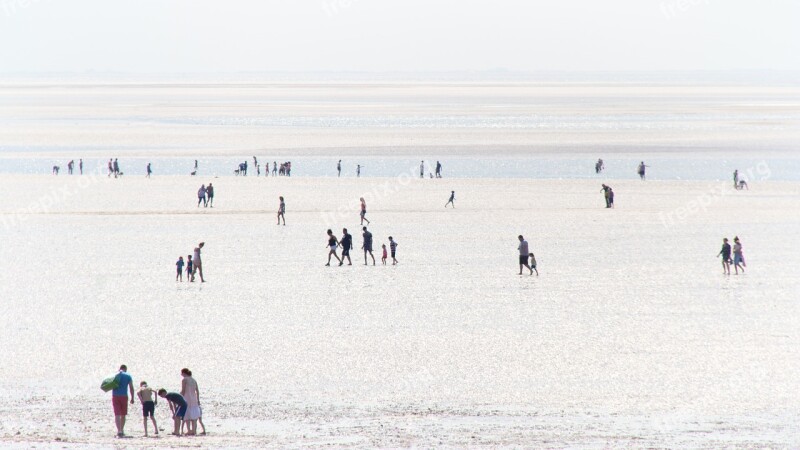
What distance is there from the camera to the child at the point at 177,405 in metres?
14.4

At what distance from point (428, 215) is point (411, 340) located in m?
19.9

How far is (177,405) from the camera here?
14.6m

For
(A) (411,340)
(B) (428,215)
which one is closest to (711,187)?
(B) (428,215)

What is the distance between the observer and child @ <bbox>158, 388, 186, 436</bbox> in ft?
47.3

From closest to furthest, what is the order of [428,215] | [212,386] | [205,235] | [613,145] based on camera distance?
[212,386] → [205,235] → [428,215] → [613,145]

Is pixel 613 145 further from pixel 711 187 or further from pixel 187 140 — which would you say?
pixel 187 140

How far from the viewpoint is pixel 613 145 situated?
248ft

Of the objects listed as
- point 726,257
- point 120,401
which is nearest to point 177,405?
point 120,401

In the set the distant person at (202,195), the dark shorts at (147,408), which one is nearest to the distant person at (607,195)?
the distant person at (202,195)

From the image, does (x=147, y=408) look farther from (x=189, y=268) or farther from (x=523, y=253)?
(x=523, y=253)

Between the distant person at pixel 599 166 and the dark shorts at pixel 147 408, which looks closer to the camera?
the dark shorts at pixel 147 408

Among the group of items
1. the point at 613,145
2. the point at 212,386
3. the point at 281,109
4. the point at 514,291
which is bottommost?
the point at 212,386

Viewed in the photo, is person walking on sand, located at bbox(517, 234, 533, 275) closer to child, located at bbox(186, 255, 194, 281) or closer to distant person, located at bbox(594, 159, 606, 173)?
child, located at bbox(186, 255, 194, 281)

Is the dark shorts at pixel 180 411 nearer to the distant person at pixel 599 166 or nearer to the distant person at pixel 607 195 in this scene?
the distant person at pixel 607 195
